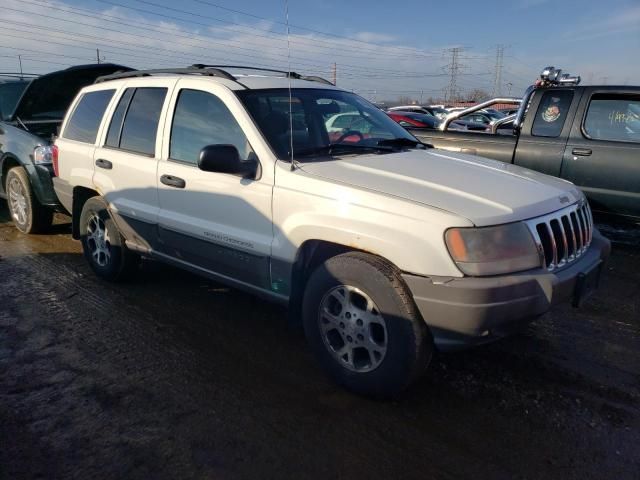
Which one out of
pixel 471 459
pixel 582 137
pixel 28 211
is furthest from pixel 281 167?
pixel 28 211

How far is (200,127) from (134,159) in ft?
2.59

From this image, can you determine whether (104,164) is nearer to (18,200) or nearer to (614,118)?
(18,200)

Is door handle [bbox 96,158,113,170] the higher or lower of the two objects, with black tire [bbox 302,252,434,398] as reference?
higher

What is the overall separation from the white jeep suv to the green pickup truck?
2.46m

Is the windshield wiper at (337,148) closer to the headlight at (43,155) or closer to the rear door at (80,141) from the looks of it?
the rear door at (80,141)

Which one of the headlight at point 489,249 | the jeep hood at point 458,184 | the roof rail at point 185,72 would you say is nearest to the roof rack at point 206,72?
the roof rail at point 185,72

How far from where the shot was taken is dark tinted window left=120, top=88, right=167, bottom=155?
4051mm

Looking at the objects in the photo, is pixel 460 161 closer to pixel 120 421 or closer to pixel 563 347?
pixel 563 347

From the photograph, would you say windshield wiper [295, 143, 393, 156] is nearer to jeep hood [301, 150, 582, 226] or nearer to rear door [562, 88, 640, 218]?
jeep hood [301, 150, 582, 226]

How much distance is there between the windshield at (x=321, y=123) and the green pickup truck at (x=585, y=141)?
245 cm

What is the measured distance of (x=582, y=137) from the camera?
18.8 feet

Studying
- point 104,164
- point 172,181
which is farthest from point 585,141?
→ point 104,164

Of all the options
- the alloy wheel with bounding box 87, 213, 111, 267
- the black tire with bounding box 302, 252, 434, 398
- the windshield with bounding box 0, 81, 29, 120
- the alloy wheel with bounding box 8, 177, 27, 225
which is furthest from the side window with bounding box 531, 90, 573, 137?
the windshield with bounding box 0, 81, 29, 120

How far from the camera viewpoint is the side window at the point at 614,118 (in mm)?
5559
